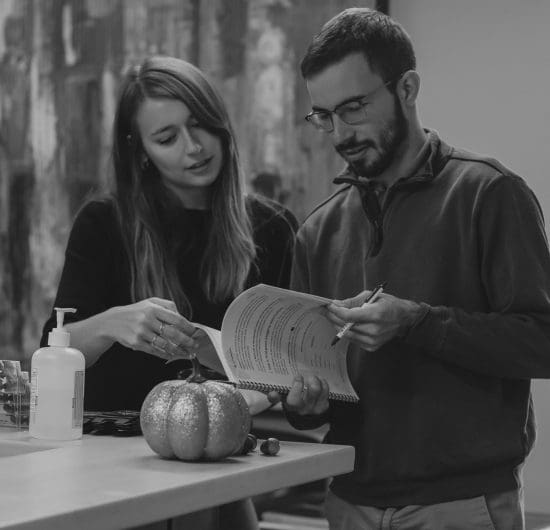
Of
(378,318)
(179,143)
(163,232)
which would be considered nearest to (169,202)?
(163,232)

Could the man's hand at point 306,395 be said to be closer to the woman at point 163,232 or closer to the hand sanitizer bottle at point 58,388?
the hand sanitizer bottle at point 58,388

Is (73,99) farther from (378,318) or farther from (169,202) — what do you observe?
(378,318)

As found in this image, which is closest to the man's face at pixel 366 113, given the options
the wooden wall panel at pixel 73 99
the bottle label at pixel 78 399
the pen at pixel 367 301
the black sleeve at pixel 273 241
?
the pen at pixel 367 301

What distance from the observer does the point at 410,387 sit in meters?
1.77

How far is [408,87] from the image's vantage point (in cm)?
186

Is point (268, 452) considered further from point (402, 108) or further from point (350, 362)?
point (402, 108)

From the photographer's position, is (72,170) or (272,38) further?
(72,170)

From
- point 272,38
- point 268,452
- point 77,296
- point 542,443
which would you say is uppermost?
point 272,38

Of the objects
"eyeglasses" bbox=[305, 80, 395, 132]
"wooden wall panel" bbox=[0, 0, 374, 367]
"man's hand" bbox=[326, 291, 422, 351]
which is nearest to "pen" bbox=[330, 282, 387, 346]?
"man's hand" bbox=[326, 291, 422, 351]

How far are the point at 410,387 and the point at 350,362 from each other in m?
0.15

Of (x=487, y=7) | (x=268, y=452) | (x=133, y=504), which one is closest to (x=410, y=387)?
(x=268, y=452)

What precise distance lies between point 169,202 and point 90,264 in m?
0.25

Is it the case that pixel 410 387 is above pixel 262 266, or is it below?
below

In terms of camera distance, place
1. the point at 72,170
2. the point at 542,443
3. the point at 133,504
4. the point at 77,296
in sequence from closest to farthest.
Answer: the point at 133,504
the point at 77,296
the point at 542,443
the point at 72,170
